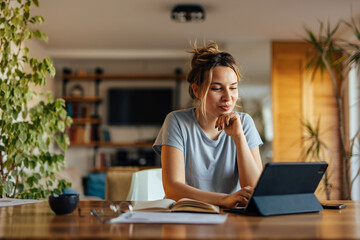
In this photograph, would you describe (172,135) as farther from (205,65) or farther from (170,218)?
(170,218)

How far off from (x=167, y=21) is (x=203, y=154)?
3626mm

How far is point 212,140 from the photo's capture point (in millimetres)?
1826

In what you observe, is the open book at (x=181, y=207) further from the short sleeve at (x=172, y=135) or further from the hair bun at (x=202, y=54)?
the hair bun at (x=202, y=54)

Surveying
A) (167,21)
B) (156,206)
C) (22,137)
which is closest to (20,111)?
(22,137)

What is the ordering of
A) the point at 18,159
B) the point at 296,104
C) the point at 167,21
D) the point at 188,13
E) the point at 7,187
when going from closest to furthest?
1. the point at 7,187
2. the point at 18,159
3. the point at 188,13
4. the point at 167,21
5. the point at 296,104

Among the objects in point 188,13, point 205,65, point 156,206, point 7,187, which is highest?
point 188,13

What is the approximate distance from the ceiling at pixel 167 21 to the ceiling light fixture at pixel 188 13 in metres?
0.08

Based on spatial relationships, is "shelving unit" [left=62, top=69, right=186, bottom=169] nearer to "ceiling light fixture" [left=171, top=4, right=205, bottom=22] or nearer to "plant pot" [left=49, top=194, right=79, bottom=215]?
"ceiling light fixture" [left=171, top=4, right=205, bottom=22]

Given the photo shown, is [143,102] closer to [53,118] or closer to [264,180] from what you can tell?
[53,118]

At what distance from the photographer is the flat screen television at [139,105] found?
7016mm

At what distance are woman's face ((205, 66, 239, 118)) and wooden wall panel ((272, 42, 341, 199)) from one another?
4441 mm

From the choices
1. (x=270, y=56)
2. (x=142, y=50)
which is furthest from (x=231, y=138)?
(x=142, y=50)

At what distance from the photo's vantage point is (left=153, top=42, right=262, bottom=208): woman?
173 centimetres

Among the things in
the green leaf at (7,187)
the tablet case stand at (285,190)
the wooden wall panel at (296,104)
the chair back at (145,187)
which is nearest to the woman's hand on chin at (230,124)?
the tablet case stand at (285,190)
